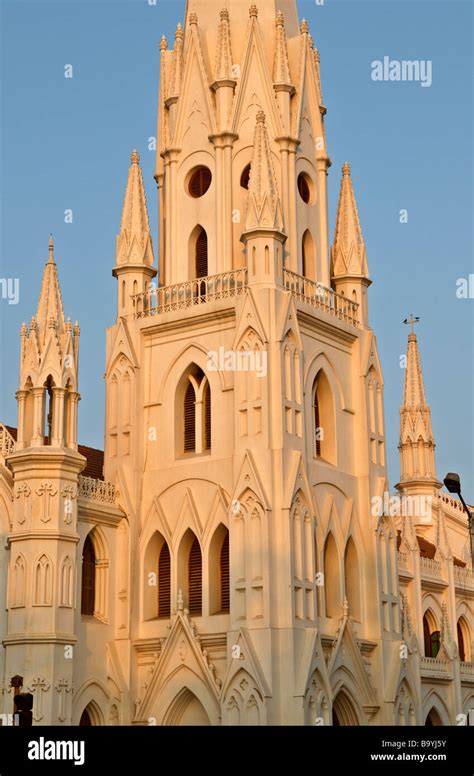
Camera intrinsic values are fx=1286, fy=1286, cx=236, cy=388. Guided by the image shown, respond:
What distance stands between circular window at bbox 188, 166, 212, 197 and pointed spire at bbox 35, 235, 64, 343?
6234 millimetres

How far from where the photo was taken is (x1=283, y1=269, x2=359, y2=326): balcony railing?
1453 inches

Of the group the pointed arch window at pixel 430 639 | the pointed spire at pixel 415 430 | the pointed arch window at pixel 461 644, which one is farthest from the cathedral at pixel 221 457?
the pointed spire at pixel 415 430

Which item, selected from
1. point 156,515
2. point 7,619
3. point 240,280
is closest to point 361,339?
point 240,280

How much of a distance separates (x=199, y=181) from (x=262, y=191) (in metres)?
3.95

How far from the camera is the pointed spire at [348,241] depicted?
4088 cm

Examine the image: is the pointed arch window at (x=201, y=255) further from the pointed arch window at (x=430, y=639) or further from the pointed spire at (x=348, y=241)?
the pointed arch window at (x=430, y=639)

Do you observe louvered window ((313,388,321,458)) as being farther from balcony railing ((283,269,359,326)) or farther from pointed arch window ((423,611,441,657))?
pointed arch window ((423,611,441,657))

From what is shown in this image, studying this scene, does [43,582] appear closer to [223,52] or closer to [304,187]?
[304,187]

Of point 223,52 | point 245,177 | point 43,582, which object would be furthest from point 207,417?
point 223,52

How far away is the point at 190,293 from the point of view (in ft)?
124

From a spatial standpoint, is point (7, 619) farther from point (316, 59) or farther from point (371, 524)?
point (316, 59)

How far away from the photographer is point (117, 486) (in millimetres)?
36594

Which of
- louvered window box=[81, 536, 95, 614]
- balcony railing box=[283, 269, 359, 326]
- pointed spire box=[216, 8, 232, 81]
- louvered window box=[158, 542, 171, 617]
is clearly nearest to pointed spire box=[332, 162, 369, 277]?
balcony railing box=[283, 269, 359, 326]

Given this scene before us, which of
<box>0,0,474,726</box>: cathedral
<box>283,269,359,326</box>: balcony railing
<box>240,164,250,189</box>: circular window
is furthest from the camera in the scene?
<box>240,164,250,189</box>: circular window
